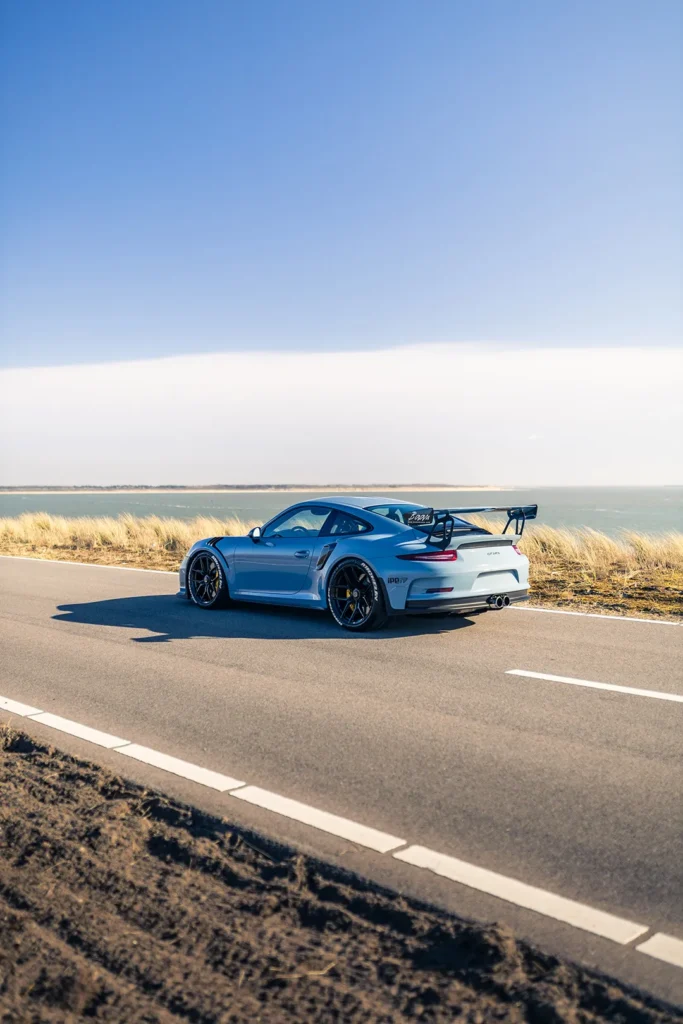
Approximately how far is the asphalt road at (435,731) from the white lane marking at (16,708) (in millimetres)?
110

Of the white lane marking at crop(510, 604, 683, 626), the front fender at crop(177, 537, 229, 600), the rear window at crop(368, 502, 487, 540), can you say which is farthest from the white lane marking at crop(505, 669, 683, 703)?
the front fender at crop(177, 537, 229, 600)

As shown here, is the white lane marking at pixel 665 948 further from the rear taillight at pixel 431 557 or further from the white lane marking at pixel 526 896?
the rear taillight at pixel 431 557

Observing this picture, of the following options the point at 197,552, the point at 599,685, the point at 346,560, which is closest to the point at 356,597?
the point at 346,560

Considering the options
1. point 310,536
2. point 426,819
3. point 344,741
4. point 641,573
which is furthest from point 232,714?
point 641,573

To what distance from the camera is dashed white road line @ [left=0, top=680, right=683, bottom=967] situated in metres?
3.29

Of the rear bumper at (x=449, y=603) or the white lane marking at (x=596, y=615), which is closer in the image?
the rear bumper at (x=449, y=603)

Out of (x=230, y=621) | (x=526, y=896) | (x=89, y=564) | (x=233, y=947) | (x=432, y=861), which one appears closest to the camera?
(x=233, y=947)

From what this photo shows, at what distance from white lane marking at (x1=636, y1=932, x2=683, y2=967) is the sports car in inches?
236

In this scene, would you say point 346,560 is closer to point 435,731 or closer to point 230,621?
Result: point 230,621

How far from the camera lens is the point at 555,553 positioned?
59.1 feet

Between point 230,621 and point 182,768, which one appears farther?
point 230,621

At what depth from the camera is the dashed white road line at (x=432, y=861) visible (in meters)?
3.29

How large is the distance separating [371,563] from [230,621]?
1993 mm

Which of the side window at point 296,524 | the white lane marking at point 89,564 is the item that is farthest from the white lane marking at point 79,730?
the white lane marking at point 89,564
